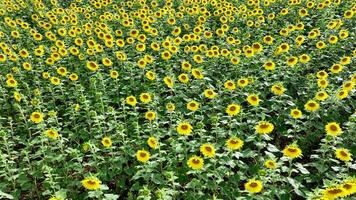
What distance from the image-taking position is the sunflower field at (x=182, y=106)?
4273 mm

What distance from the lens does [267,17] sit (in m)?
8.80

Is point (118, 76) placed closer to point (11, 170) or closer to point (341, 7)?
point (11, 170)

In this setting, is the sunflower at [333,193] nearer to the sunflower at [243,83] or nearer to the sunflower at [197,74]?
the sunflower at [243,83]

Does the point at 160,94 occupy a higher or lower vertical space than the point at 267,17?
lower

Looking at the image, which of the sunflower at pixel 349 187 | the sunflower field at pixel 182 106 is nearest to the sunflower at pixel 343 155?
the sunflower field at pixel 182 106

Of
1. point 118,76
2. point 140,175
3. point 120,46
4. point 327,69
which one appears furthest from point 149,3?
point 140,175

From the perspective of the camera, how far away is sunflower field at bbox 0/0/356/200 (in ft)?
14.0

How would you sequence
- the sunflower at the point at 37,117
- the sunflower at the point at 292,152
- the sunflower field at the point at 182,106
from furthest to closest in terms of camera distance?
the sunflower at the point at 37,117
the sunflower field at the point at 182,106
the sunflower at the point at 292,152

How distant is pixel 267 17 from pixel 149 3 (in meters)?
3.39

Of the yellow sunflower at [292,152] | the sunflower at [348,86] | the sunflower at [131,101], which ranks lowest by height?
the yellow sunflower at [292,152]

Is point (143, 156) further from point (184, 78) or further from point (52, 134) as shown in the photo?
point (184, 78)

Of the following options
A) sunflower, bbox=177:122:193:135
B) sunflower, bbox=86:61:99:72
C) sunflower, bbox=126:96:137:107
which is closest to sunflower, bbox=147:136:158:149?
sunflower, bbox=177:122:193:135

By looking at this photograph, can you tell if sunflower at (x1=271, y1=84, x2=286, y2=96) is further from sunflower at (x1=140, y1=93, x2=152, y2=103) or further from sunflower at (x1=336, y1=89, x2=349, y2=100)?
sunflower at (x1=140, y1=93, x2=152, y2=103)

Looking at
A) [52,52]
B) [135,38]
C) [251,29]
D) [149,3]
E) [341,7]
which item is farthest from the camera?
[149,3]
